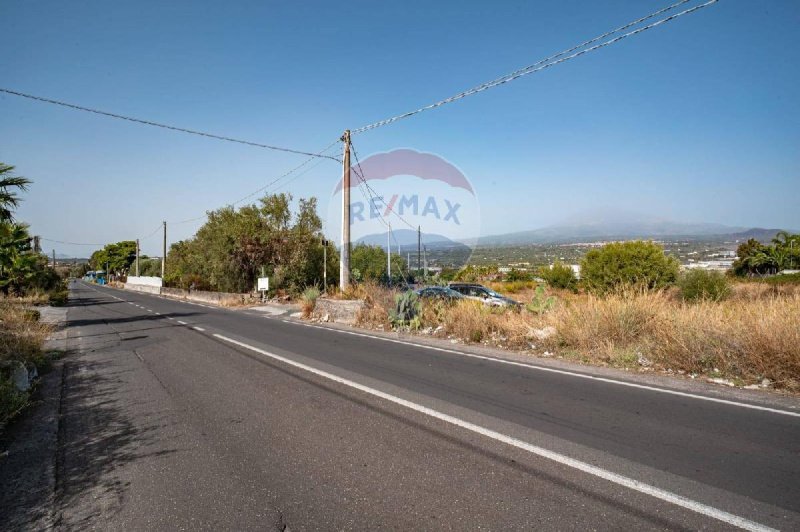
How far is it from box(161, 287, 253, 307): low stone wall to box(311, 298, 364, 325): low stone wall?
12.0 metres

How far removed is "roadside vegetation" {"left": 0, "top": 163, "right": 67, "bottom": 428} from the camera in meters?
5.83

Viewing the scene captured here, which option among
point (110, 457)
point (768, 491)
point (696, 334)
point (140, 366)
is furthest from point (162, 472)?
point (696, 334)

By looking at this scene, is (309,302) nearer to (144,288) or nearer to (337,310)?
(337,310)

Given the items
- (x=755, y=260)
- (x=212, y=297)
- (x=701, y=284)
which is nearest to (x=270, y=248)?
(x=212, y=297)

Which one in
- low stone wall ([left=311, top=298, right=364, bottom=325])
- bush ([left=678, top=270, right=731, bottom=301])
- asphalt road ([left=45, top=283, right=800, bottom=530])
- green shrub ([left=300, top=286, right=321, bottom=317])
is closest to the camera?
asphalt road ([left=45, top=283, right=800, bottom=530])

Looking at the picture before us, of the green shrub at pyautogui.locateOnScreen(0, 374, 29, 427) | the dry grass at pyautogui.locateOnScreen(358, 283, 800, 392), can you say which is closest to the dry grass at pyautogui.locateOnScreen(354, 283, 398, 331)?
the dry grass at pyautogui.locateOnScreen(358, 283, 800, 392)

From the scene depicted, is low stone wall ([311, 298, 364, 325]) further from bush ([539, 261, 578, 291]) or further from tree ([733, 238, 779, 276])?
tree ([733, 238, 779, 276])

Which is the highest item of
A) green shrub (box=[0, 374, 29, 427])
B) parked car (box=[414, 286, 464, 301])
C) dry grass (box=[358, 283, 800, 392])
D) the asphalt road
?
parked car (box=[414, 286, 464, 301])

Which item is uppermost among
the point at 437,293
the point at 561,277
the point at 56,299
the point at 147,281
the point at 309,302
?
the point at 561,277

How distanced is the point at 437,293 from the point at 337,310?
3.97m

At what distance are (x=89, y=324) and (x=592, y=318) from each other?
17606mm

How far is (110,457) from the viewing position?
4.04 metres

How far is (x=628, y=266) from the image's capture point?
1014 inches

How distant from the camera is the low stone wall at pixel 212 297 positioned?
Answer: 28272mm
